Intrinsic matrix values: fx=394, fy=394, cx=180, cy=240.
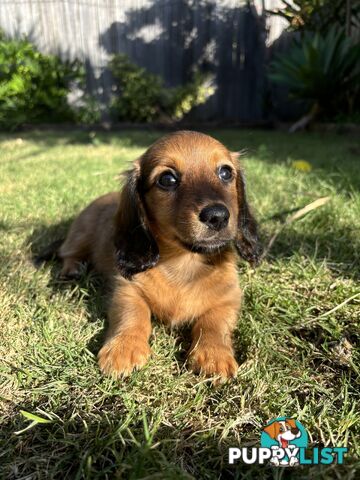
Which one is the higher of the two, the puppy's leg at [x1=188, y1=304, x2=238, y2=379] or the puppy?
the puppy

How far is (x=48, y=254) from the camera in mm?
2553

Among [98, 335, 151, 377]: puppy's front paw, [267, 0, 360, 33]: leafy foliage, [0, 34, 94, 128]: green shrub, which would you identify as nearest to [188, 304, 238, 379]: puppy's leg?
[98, 335, 151, 377]: puppy's front paw

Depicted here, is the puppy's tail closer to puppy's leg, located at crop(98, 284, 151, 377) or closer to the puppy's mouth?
puppy's leg, located at crop(98, 284, 151, 377)

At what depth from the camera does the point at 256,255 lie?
2.13 m

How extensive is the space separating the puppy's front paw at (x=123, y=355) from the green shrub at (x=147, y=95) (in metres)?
7.89

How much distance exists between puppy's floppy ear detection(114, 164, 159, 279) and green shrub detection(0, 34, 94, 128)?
6658mm

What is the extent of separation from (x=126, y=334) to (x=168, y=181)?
774 mm

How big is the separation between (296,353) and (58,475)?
0.97 metres

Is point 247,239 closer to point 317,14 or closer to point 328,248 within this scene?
point 328,248

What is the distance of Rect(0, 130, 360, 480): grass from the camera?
3.60 ft

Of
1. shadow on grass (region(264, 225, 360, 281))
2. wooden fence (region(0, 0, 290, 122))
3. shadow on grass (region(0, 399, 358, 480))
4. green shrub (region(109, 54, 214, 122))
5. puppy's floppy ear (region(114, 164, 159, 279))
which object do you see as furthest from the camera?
green shrub (region(109, 54, 214, 122))

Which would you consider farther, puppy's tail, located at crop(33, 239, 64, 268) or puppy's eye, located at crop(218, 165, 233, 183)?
puppy's tail, located at crop(33, 239, 64, 268)

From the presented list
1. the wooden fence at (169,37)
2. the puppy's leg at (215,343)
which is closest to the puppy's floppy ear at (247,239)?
the puppy's leg at (215,343)

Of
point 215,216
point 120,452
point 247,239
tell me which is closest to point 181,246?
point 215,216
